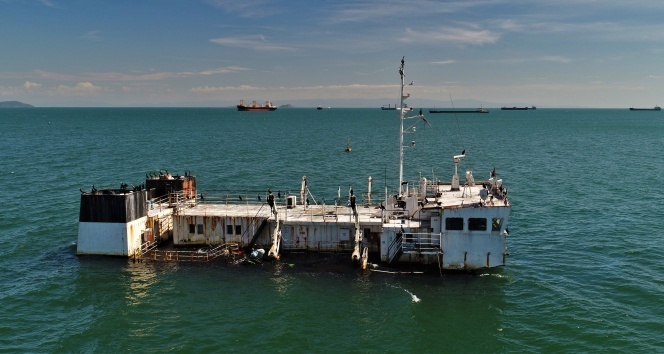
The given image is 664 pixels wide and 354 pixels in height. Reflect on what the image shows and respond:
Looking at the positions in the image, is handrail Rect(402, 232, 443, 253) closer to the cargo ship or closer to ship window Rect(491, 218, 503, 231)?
the cargo ship

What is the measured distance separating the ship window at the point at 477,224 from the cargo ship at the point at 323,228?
65 mm

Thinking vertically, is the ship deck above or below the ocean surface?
above

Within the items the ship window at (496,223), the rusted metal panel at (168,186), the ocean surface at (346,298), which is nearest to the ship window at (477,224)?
the ship window at (496,223)

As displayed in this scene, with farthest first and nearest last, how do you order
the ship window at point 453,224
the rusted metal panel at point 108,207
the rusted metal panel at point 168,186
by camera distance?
the rusted metal panel at point 168,186, the rusted metal panel at point 108,207, the ship window at point 453,224

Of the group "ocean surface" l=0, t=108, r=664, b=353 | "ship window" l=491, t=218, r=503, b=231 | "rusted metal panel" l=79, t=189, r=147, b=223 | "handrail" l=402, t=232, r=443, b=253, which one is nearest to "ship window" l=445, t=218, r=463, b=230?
"handrail" l=402, t=232, r=443, b=253

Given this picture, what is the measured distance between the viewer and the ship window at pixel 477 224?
3500 cm

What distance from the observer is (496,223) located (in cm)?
3503

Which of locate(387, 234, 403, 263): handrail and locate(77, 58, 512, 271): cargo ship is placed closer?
locate(77, 58, 512, 271): cargo ship

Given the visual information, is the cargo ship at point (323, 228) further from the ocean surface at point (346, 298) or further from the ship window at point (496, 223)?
the ocean surface at point (346, 298)

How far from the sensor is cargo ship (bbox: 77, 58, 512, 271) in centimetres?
3538

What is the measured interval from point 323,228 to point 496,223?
12263 mm

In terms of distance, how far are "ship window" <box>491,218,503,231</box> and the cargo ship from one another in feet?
0.22

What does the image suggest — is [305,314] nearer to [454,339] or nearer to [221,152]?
[454,339]

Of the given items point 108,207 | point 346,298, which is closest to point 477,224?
point 346,298
